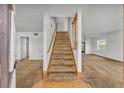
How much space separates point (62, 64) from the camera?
6.00m

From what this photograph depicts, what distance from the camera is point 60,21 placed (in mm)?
12703

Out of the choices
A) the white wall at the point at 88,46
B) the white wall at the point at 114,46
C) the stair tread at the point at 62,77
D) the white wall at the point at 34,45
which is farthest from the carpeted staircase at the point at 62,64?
the white wall at the point at 88,46

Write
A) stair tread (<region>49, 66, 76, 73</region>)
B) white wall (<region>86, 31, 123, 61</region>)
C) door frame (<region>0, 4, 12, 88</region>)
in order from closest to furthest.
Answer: door frame (<region>0, 4, 12, 88</region>), stair tread (<region>49, 66, 76, 73</region>), white wall (<region>86, 31, 123, 61</region>)

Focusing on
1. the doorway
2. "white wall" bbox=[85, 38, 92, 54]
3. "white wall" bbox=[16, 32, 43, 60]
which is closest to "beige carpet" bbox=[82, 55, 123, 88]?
"white wall" bbox=[16, 32, 43, 60]

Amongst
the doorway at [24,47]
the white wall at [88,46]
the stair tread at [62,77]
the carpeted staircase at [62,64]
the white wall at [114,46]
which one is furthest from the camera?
the white wall at [88,46]

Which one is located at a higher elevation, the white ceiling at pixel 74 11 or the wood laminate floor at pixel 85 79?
the white ceiling at pixel 74 11

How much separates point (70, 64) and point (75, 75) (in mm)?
827

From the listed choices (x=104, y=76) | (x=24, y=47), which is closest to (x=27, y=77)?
(x=104, y=76)

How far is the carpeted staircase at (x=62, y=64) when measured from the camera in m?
5.04

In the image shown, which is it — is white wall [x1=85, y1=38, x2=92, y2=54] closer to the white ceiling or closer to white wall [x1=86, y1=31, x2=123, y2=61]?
white wall [x1=86, y1=31, x2=123, y2=61]

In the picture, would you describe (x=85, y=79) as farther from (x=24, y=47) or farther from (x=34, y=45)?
(x=24, y=47)

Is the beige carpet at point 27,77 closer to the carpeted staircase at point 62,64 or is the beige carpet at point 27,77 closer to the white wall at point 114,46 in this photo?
the carpeted staircase at point 62,64

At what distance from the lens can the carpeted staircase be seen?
5039 millimetres
